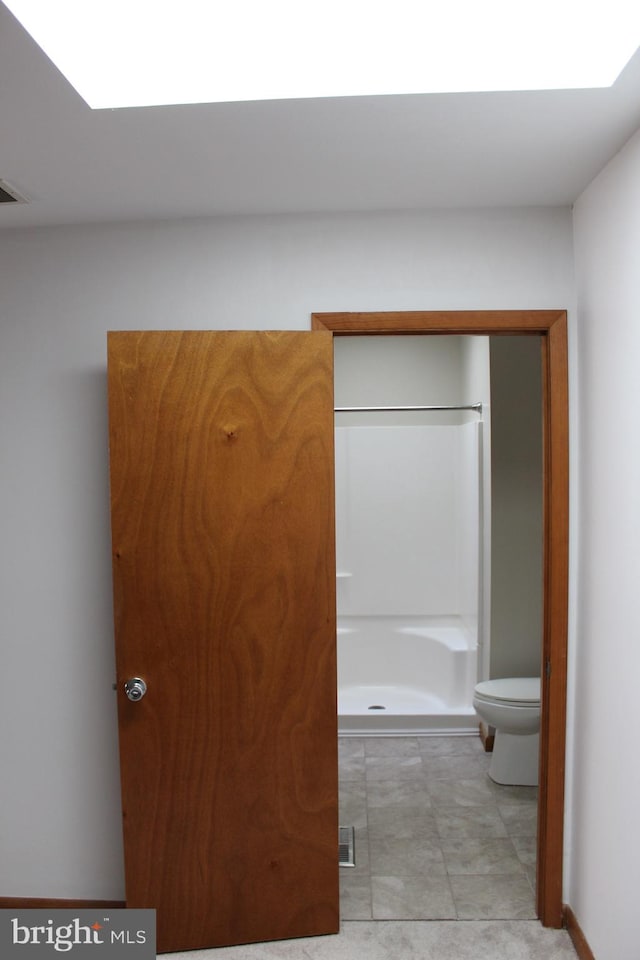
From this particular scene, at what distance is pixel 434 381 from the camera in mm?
4531

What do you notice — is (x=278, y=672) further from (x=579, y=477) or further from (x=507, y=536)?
(x=507, y=536)

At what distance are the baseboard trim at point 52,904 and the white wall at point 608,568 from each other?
1.49 meters

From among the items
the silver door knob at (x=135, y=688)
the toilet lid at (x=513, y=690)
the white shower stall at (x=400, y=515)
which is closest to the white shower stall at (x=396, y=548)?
the white shower stall at (x=400, y=515)

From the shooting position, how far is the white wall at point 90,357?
2.35 metres

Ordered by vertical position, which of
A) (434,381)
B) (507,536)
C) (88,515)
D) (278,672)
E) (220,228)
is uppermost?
(220,228)

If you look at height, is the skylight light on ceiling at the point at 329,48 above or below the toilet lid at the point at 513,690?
above

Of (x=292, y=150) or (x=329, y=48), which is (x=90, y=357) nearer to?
(x=292, y=150)

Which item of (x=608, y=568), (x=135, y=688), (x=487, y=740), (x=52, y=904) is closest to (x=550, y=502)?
(x=608, y=568)

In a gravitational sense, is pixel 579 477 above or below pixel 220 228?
below

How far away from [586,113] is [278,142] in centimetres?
72

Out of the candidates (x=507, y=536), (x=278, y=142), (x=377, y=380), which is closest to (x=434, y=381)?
(x=377, y=380)

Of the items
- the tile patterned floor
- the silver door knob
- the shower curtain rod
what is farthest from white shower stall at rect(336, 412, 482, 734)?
the silver door knob

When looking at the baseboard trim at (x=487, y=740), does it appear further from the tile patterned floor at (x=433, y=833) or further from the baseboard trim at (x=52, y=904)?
the baseboard trim at (x=52, y=904)

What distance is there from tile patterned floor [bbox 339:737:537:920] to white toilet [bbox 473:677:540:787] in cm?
7
